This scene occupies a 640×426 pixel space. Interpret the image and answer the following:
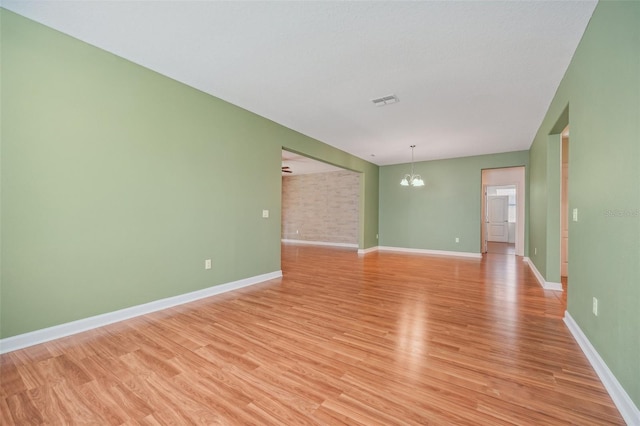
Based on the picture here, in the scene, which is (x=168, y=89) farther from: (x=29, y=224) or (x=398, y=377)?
(x=398, y=377)

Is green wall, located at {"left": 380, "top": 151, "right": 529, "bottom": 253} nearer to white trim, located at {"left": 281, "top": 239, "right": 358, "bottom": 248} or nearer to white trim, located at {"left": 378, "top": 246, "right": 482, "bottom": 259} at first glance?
white trim, located at {"left": 378, "top": 246, "right": 482, "bottom": 259}

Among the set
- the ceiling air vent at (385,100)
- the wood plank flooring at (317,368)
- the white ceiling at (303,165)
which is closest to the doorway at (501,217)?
the white ceiling at (303,165)

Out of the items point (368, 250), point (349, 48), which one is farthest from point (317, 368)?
point (368, 250)

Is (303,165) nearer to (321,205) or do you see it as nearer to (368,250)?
(321,205)

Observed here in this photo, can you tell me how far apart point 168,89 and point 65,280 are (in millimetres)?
2246

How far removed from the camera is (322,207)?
31.7ft

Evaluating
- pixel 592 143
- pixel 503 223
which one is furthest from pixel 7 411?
pixel 503 223

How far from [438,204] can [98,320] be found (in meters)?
7.59

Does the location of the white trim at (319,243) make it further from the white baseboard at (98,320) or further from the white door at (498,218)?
the white door at (498,218)

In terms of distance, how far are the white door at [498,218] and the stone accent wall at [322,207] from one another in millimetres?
6259

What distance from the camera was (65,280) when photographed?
2.41 metres

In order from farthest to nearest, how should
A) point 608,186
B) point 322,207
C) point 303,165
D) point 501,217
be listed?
point 501,217, point 322,207, point 303,165, point 608,186

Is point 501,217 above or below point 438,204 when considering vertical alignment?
below

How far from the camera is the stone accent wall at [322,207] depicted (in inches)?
360
